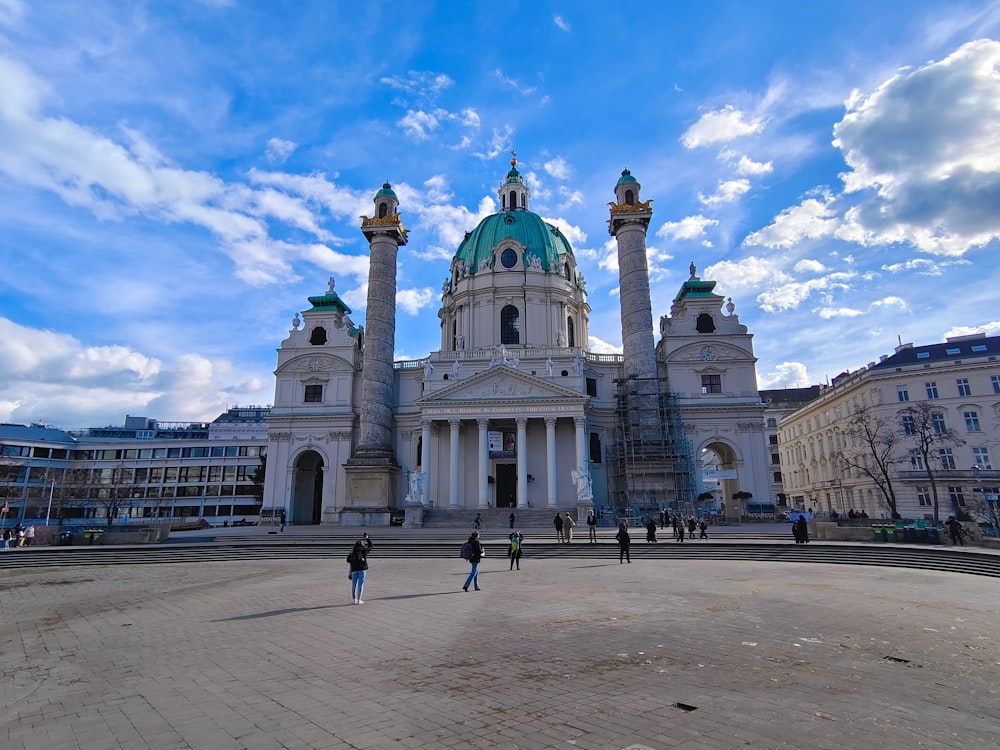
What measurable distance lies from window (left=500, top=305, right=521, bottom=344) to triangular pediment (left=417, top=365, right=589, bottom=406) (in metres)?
10.2

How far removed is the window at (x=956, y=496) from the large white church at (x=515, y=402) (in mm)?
12534

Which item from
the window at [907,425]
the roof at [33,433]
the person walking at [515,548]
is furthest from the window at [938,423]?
the roof at [33,433]

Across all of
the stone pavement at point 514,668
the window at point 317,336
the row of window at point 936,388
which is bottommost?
the stone pavement at point 514,668

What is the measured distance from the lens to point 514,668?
781cm

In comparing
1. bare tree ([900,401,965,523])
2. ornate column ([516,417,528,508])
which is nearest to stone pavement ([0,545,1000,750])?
ornate column ([516,417,528,508])

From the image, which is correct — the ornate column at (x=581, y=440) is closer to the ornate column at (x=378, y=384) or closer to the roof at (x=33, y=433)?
the ornate column at (x=378, y=384)

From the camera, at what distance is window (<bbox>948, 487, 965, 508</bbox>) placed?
43.7 m

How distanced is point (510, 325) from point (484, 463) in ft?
53.1

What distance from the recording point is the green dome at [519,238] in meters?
58.1

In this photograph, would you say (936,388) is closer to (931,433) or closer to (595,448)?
(931,433)

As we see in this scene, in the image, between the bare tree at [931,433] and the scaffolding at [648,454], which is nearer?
the bare tree at [931,433]

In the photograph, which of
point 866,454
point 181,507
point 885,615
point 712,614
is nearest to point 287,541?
point 712,614

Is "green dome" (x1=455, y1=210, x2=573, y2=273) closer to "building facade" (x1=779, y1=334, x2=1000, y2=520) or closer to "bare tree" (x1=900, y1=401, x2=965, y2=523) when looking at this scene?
"building facade" (x1=779, y1=334, x2=1000, y2=520)

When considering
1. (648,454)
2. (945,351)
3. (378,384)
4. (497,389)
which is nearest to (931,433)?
(945,351)
